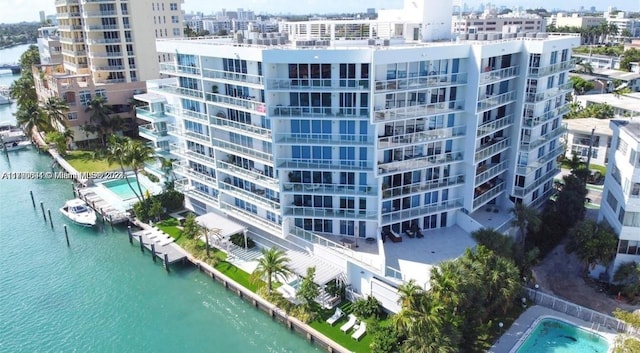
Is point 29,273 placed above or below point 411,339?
below

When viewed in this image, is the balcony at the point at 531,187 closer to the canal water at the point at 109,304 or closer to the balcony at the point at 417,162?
the balcony at the point at 417,162

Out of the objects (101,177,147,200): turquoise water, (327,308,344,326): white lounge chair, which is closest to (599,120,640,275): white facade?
(327,308,344,326): white lounge chair

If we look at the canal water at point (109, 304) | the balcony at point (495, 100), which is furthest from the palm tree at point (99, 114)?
the balcony at point (495, 100)

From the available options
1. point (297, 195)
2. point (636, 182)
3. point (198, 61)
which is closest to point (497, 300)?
point (636, 182)

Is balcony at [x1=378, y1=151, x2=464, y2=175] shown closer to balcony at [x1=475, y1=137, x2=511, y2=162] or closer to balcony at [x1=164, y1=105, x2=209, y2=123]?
balcony at [x1=475, y1=137, x2=511, y2=162]

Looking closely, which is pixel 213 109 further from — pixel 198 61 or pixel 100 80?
pixel 100 80

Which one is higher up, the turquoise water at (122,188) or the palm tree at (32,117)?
the palm tree at (32,117)

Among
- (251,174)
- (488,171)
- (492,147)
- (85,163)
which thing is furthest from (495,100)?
(85,163)

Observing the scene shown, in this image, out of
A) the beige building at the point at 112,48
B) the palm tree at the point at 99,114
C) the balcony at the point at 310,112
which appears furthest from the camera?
the beige building at the point at 112,48
